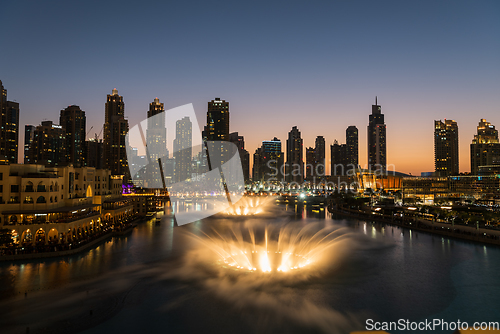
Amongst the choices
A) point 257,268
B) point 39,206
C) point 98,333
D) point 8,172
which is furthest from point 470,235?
point 8,172

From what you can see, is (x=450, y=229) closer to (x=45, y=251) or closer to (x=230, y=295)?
(x=230, y=295)

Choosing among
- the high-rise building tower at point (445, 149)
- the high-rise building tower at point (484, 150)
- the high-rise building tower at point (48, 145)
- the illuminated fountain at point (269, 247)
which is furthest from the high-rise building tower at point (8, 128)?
the high-rise building tower at point (445, 149)

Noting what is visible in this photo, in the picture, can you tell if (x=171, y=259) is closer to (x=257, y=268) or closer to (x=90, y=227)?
(x=257, y=268)

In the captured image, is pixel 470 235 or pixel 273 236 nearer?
pixel 470 235

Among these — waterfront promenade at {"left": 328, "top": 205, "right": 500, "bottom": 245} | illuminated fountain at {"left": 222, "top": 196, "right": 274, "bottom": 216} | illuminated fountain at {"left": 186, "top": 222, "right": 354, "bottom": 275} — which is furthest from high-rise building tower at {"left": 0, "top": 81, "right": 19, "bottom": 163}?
waterfront promenade at {"left": 328, "top": 205, "right": 500, "bottom": 245}

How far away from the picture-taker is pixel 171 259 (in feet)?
105

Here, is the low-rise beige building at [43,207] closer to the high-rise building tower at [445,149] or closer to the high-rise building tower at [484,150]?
the high-rise building tower at [484,150]

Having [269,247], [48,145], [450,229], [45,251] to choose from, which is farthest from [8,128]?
[450,229]

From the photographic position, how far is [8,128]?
126812 millimetres

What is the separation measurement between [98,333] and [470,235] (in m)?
43.5

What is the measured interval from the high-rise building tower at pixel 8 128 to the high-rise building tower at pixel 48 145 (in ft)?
31.5

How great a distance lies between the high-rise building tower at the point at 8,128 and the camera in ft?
404

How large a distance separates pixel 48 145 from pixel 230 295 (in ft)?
489

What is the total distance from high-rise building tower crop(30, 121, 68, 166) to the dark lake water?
130 meters
